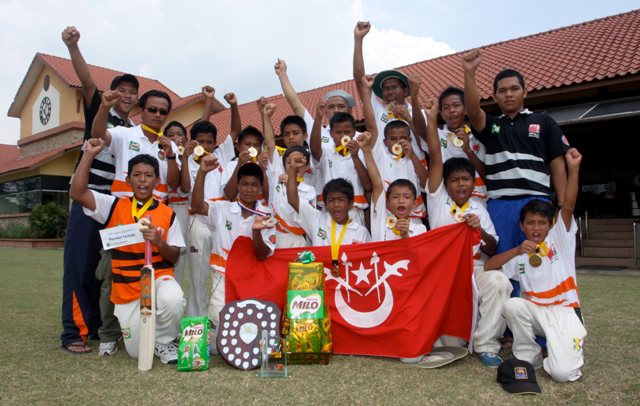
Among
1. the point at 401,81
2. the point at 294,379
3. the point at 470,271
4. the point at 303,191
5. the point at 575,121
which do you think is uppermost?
the point at 575,121

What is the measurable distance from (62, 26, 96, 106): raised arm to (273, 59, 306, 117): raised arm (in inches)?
93.6

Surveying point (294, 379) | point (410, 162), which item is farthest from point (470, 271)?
point (294, 379)

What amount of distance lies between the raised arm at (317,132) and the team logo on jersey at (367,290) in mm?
1487

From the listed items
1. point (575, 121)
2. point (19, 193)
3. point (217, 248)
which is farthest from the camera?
point (19, 193)

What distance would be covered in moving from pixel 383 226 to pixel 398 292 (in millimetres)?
679

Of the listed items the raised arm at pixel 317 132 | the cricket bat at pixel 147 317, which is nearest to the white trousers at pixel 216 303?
the cricket bat at pixel 147 317

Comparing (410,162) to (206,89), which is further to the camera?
(206,89)

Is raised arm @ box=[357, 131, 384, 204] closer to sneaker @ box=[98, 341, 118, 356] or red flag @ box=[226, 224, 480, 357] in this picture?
red flag @ box=[226, 224, 480, 357]

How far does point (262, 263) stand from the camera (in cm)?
491

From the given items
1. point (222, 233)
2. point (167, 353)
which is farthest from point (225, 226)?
point (167, 353)

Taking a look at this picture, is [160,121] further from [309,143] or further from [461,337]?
[461,337]

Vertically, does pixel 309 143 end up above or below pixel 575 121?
below

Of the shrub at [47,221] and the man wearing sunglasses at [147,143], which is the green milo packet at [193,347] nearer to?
the man wearing sunglasses at [147,143]

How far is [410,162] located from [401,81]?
1064 millimetres
